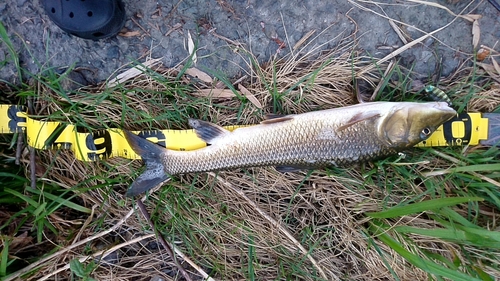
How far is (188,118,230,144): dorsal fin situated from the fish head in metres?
1.10

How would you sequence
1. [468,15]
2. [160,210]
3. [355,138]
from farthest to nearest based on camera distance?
[160,210] < [468,15] < [355,138]

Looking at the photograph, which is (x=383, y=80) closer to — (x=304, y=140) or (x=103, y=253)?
(x=304, y=140)

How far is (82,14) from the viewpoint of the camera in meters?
2.60

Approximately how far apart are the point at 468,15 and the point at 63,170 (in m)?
3.25

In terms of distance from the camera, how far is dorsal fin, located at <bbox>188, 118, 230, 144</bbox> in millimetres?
2764

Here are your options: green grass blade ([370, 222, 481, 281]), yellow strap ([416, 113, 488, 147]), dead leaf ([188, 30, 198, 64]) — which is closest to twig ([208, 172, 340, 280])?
green grass blade ([370, 222, 481, 281])

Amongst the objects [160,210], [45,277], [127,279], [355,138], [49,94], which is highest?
[49,94]

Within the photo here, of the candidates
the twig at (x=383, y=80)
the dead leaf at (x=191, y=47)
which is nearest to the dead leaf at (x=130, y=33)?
the dead leaf at (x=191, y=47)

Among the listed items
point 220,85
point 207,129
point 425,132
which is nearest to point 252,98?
point 220,85

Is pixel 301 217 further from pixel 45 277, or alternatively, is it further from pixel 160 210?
pixel 45 277

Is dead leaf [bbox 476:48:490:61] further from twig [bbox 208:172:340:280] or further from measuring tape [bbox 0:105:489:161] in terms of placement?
twig [bbox 208:172:340:280]

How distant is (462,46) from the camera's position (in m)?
2.89

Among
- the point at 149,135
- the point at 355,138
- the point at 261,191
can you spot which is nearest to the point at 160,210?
the point at 149,135

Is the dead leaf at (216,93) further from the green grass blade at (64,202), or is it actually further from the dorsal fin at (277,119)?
the green grass blade at (64,202)
